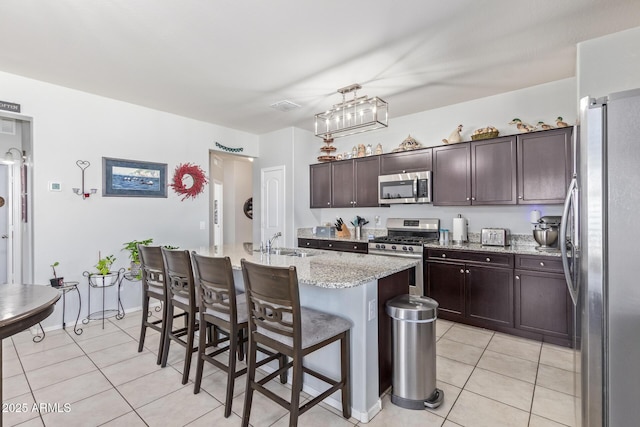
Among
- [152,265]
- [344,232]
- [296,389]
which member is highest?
[344,232]

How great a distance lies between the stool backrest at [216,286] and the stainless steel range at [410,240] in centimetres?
234

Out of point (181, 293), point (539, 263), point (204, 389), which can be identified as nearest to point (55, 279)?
point (181, 293)

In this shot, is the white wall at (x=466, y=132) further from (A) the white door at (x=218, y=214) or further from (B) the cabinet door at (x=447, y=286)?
(A) the white door at (x=218, y=214)

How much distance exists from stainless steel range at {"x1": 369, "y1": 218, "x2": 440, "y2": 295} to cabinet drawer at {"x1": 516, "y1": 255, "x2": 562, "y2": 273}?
101 centimetres

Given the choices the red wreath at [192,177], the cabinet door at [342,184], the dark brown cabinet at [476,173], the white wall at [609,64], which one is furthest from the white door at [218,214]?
the white wall at [609,64]

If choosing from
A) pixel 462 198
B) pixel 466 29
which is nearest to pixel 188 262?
pixel 466 29

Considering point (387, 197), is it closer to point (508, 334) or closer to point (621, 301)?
point (508, 334)

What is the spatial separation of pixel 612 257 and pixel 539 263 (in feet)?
7.04

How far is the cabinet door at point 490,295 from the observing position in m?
3.27

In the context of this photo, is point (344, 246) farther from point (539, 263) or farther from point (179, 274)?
point (179, 274)

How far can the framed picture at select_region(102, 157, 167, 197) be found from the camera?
395 centimetres

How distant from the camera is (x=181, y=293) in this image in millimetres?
2514

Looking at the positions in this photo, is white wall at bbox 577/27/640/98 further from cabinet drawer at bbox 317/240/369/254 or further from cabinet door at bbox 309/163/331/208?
cabinet door at bbox 309/163/331/208

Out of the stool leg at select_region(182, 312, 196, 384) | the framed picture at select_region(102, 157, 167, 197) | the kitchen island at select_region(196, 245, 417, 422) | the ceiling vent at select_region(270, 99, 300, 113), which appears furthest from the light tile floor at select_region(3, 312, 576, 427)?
the ceiling vent at select_region(270, 99, 300, 113)
